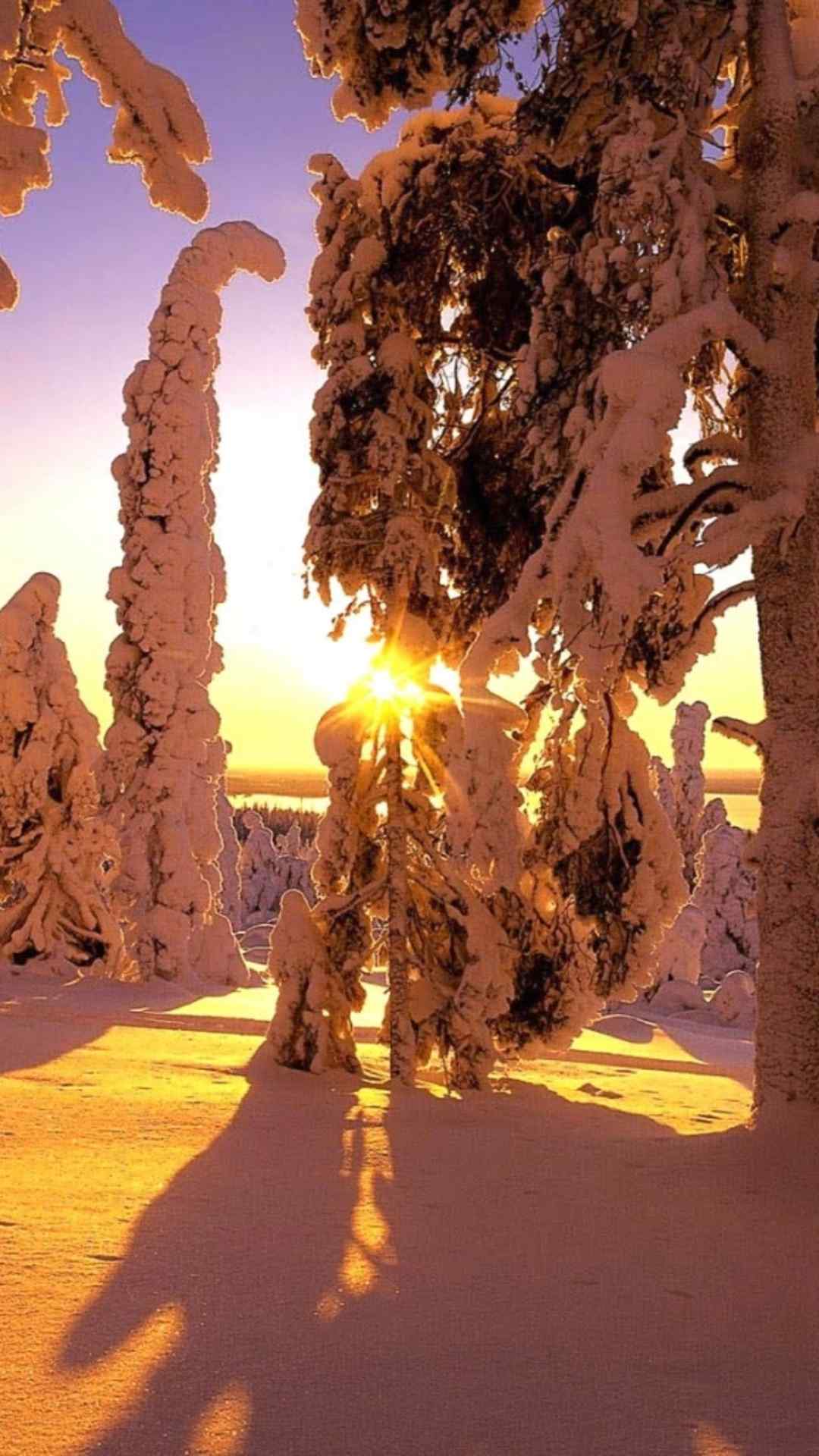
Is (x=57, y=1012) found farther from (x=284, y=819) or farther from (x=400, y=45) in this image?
(x=284, y=819)

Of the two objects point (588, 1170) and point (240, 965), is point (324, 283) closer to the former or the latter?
point (588, 1170)

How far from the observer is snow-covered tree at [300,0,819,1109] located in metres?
5.73

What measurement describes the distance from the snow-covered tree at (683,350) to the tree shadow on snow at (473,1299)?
2.03 meters

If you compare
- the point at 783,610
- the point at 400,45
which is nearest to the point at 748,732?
the point at 783,610

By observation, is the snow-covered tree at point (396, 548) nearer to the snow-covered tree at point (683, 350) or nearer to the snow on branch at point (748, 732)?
the snow-covered tree at point (683, 350)

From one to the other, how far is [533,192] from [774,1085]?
6355mm

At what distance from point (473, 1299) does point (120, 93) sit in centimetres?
510

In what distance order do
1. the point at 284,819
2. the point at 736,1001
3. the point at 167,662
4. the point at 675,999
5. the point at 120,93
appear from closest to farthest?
1. the point at 120,93
2. the point at 167,662
3. the point at 736,1001
4. the point at 675,999
5. the point at 284,819

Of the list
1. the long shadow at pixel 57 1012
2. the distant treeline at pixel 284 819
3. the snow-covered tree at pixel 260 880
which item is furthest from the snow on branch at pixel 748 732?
the distant treeline at pixel 284 819

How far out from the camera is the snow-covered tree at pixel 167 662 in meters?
18.2

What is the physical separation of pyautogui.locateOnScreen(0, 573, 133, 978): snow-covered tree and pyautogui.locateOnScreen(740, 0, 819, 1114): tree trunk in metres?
13.3

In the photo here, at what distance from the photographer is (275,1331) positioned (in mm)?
3143

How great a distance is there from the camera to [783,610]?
664 centimetres

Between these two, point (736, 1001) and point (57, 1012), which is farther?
point (736, 1001)
